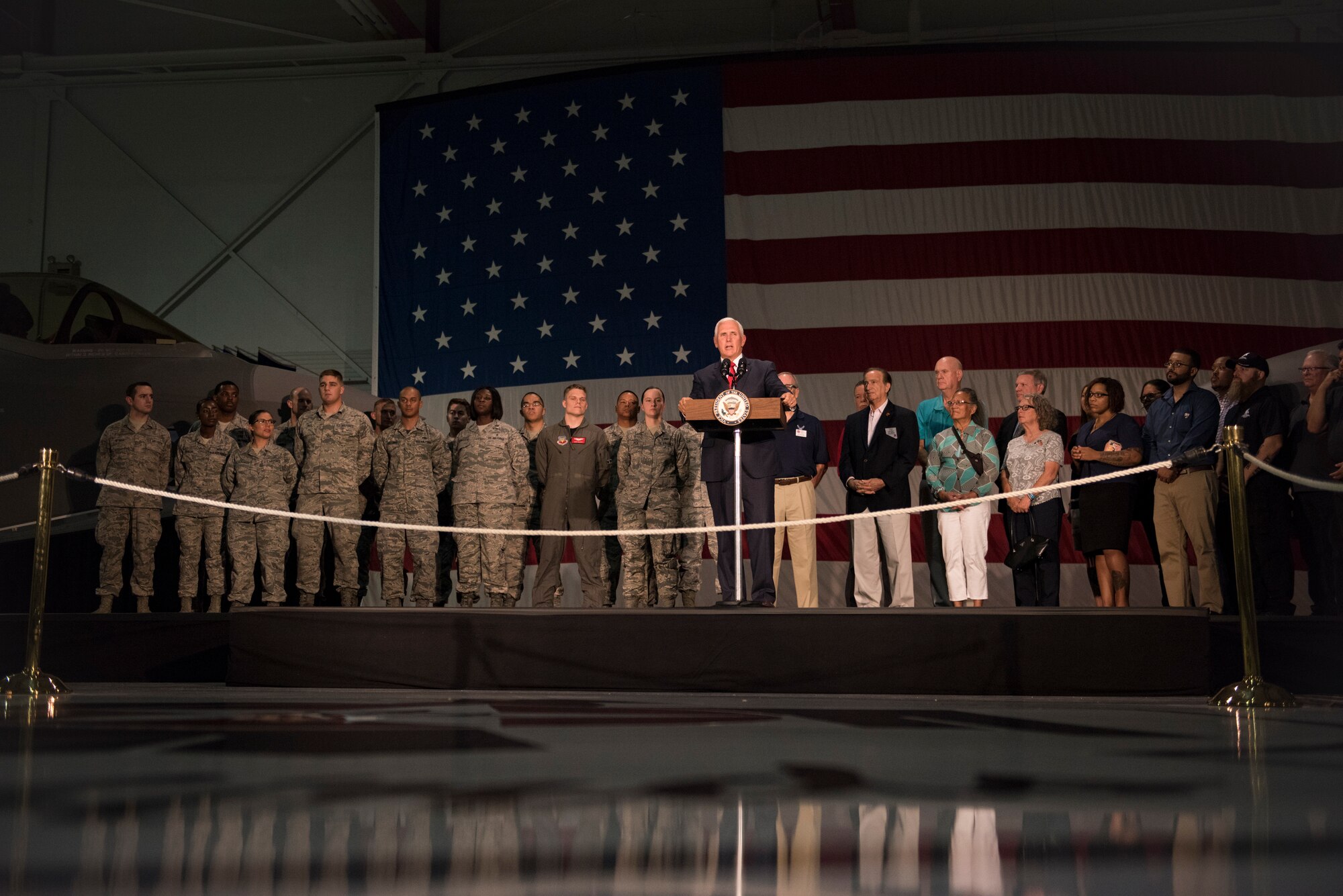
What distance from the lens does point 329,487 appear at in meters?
5.92

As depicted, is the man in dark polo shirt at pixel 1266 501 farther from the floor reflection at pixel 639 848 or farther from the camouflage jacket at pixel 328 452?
the camouflage jacket at pixel 328 452

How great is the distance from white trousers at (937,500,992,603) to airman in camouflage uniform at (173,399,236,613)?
12.6 ft

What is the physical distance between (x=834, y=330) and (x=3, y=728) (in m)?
6.37

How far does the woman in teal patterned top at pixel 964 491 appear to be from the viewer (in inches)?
208

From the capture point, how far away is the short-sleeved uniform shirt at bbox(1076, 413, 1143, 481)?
5.16 meters

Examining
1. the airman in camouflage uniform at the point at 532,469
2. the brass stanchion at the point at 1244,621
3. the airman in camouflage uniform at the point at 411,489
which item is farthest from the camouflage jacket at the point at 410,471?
the brass stanchion at the point at 1244,621

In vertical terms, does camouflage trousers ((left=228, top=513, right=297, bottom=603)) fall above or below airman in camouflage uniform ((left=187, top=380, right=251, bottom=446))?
below

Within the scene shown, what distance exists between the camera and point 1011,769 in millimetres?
2266

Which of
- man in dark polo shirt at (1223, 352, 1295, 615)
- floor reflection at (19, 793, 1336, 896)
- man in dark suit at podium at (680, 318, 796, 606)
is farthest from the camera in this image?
man in dark polo shirt at (1223, 352, 1295, 615)

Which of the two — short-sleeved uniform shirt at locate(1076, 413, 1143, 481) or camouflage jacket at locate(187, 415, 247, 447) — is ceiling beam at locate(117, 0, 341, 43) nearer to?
camouflage jacket at locate(187, 415, 247, 447)

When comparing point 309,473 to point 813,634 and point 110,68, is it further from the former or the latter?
point 110,68

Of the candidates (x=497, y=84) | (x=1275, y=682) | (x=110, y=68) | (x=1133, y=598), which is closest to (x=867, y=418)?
(x=1275, y=682)

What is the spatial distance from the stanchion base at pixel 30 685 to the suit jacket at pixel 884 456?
3.73 m

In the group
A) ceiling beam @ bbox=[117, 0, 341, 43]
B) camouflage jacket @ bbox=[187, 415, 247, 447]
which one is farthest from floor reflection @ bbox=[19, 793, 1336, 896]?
ceiling beam @ bbox=[117, 0, 341, 43]
